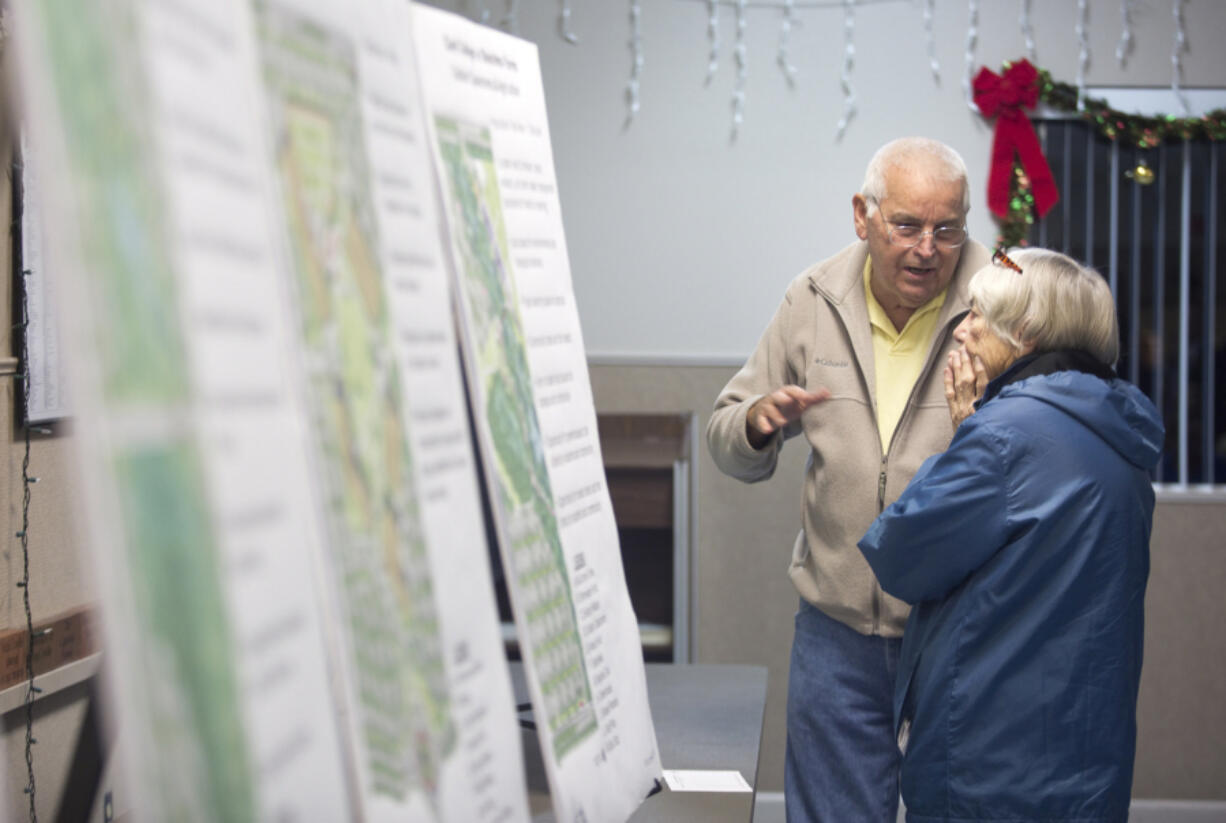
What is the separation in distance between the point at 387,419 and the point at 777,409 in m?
1.18

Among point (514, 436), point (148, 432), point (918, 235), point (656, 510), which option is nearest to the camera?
point (148, 432)

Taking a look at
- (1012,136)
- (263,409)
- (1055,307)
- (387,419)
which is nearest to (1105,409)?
(1055,307)

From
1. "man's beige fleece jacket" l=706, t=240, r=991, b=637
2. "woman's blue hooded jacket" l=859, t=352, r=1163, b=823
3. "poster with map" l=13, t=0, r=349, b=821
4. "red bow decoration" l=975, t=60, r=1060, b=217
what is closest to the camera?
"poster with map" l=13, t=0, r=349, b=821

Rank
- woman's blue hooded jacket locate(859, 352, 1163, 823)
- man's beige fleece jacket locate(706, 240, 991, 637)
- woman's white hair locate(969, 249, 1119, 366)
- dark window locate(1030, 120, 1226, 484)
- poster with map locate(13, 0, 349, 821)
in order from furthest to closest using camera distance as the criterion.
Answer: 1. dark window locate(1030, 120, 1226, 484)
2. man's beige fleece jacket locate(706, 240, 991, 637)
3. woman's white hair locate(969, 249, 1119, 366)
4. woman's blue hooded jacket locate(859, 352, 1163, 823)
5. poster with map locate(13, 0, 349, 821)

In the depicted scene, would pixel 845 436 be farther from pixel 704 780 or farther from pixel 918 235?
pixel 704 780

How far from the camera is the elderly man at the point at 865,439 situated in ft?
6.27

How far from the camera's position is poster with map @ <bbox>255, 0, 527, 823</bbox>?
65 cm

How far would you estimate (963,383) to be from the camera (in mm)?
1795

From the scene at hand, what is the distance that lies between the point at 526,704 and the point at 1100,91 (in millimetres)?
2680

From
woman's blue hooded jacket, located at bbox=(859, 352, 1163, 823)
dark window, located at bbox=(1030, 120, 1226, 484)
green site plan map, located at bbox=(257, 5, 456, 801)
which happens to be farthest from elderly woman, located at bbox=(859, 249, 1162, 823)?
dark window, located at bbox=(1030, 120, 1226, 484)

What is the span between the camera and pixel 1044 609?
1526 millimetres

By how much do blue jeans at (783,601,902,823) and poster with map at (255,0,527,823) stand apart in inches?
46.1

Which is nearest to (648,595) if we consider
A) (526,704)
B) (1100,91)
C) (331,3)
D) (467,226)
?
(526,704)

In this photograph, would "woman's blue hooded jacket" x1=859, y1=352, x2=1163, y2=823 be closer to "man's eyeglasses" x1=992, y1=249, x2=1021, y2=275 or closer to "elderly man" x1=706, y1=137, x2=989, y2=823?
"man's eyeglasses" x1=992, y1=249, x2=1021, y2=275
